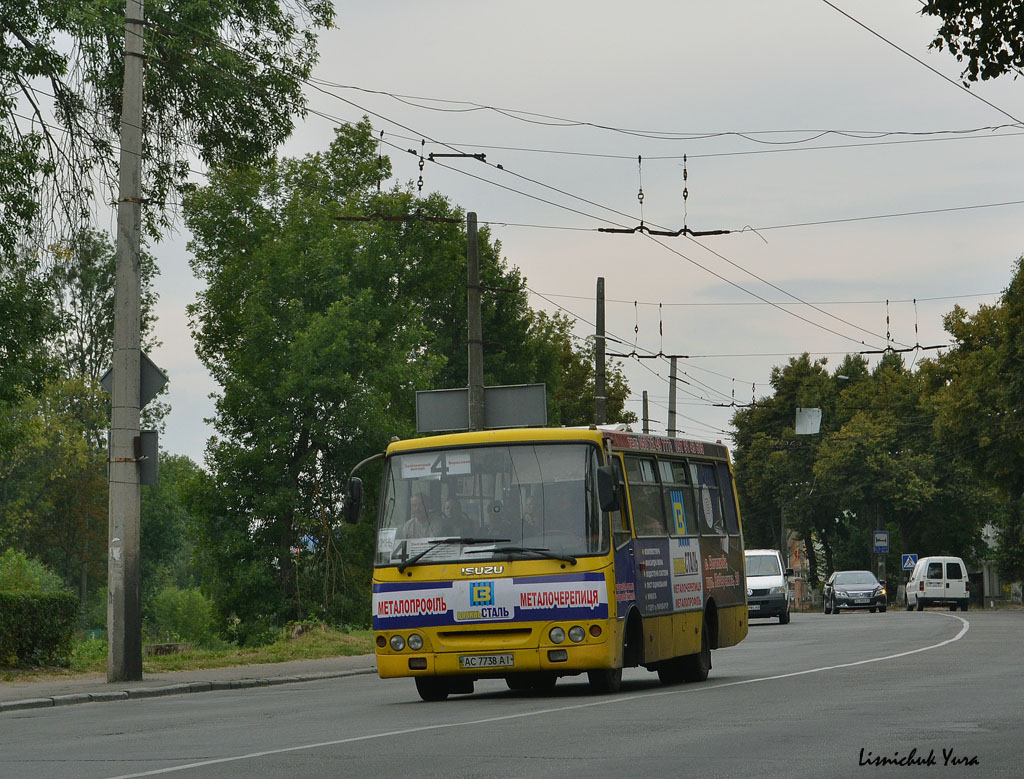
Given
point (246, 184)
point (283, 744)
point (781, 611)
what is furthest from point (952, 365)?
point (283, 744)

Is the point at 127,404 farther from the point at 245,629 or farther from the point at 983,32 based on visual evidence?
the point at 245,629

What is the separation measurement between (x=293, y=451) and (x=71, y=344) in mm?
34262

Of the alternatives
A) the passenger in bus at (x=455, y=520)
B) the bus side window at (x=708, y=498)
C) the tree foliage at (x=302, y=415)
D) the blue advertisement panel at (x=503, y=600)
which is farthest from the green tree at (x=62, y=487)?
the blue advertisement panel at (x=503, y=600)

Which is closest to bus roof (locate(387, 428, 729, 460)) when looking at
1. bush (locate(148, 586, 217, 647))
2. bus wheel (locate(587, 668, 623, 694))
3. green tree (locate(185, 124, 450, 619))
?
bus wheel (locate(587, 668, 623, 694))

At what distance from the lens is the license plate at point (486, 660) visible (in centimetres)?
1648

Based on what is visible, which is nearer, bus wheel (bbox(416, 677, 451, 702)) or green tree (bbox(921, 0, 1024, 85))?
green tree (bbox(921, 0, 1024, 85))

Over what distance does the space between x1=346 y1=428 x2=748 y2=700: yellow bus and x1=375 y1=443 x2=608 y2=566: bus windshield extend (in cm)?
1

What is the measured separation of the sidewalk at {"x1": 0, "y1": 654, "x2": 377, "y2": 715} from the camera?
18891mm

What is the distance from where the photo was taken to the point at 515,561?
54.4 feet

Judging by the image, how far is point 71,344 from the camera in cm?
7812

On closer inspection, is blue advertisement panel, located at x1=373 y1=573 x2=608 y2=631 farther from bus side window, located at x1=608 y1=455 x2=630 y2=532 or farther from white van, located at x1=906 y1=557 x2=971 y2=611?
white van, located at x1=906 y1=557 x2=971 y2=611

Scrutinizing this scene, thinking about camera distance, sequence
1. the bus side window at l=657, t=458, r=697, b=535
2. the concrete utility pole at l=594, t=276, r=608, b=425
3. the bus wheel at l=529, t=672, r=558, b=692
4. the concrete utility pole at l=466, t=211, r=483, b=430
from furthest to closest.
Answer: the concrete utility pole at l=594, t=276, r=608, b=425
the concrete utility pole at l=466, t=211, r=483, b=430
the bus side window at l=657, t=458, r=697, b=535
the bus wheel at l=529, t=672, r=558, b=692

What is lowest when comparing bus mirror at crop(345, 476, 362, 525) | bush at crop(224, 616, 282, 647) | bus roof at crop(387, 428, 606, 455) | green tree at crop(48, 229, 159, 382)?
bush at crop(224, 616, 282, 647)

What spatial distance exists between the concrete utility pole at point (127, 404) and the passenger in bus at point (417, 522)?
568 centimetres
